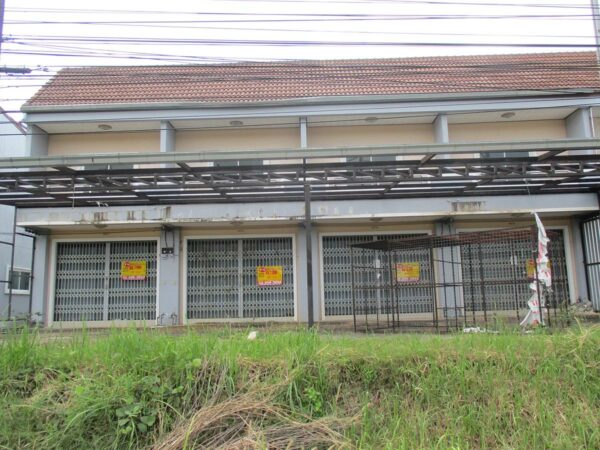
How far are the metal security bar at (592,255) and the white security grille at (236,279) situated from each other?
867 cm

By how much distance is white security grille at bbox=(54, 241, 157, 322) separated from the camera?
601 inches

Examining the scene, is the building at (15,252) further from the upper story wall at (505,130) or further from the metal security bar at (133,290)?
the upper story wall at (505,130)

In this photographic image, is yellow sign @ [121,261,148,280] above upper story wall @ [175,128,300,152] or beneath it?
beneath

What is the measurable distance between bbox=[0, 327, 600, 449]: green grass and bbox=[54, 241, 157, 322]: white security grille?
9.63m

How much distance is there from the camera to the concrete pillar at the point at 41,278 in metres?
14.9

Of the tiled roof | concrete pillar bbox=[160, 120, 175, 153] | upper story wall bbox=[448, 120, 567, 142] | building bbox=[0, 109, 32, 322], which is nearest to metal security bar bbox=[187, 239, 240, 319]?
concrete pillar bbox=[160, 120, 175, 153]

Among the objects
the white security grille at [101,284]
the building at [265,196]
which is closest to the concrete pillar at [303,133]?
the building at [265,196]

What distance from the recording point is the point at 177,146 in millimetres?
16219

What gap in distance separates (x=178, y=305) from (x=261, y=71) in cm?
873

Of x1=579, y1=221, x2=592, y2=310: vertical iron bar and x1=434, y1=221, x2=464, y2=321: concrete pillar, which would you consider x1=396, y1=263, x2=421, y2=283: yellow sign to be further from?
x1=579, y1=221, x2=592, y2=310: vertical iron bar

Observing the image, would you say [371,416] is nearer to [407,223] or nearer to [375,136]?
[407,223]

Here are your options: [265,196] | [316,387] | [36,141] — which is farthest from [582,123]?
[36,141]

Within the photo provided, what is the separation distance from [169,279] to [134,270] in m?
1.26

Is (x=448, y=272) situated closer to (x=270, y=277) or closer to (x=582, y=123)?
(x=270, y=277)
